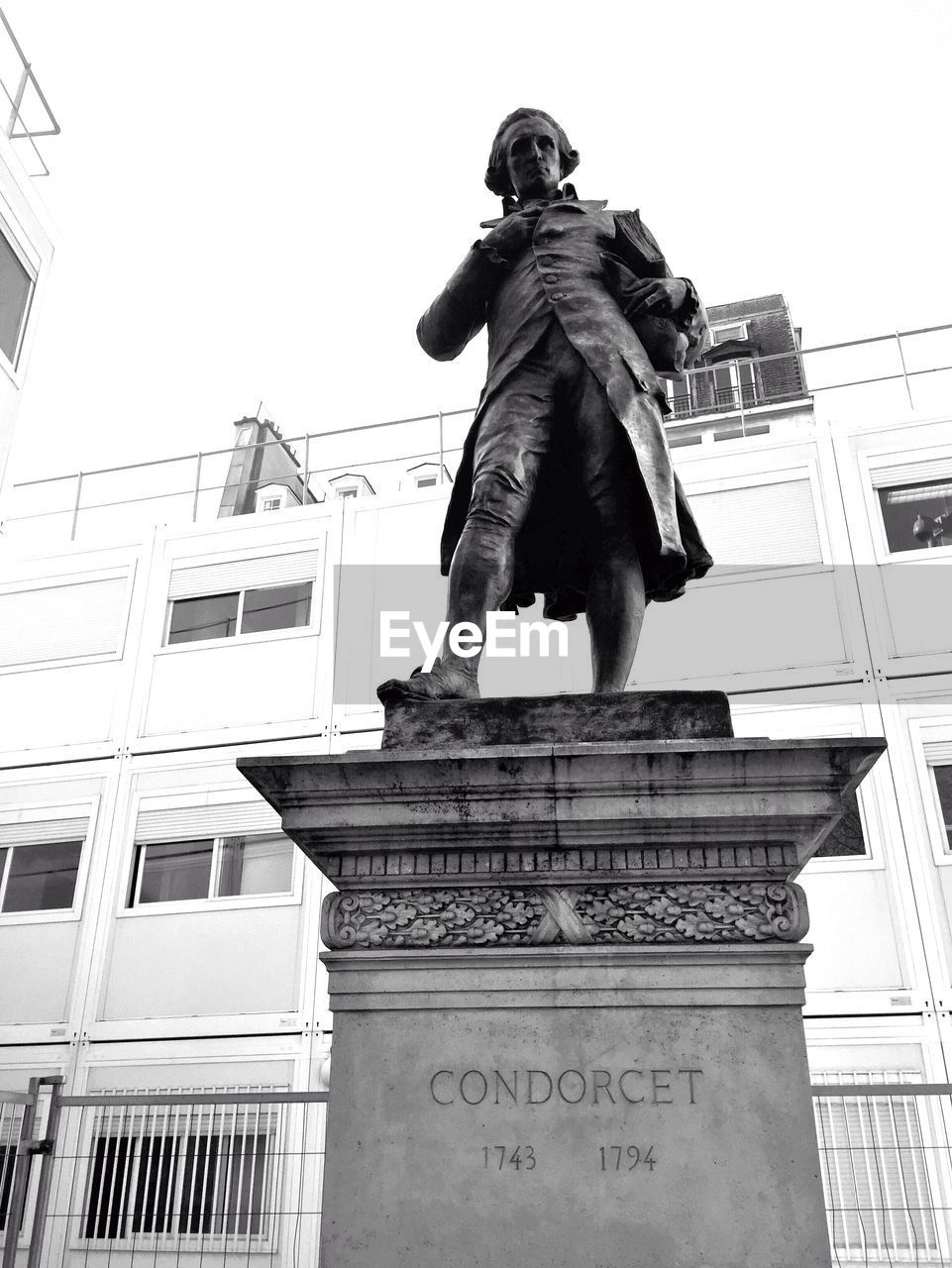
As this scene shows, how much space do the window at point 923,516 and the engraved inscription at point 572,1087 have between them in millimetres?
13410

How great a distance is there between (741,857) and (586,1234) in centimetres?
96

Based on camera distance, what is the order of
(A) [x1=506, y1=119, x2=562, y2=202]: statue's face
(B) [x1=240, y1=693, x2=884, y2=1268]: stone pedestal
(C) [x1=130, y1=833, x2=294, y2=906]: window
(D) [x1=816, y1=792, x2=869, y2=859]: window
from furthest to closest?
(C) [x1=130, y1=833, x2=294, y2=906]: window → (D) [x1=816, y1=792, x2=869, y2=859]: window → (A) [x1=506, y1=119, x2=562, y2=202]: statue's face → (B) [x1=240, y1=693, x2=884, y2=1268]: stone pedestal

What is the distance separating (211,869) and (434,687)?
12.9 meters

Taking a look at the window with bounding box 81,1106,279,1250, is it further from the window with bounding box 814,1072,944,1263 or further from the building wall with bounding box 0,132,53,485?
the building wall with bounding box 0,132,53,485

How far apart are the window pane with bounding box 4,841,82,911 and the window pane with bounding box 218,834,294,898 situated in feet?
7.48

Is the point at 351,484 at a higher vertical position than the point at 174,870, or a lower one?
higher

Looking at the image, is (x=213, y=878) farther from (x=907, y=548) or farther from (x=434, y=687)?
(x=434, y=687)

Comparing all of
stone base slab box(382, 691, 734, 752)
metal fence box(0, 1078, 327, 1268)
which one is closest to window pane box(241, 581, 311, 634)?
metal fence box(0, 1078, 327, 1268)

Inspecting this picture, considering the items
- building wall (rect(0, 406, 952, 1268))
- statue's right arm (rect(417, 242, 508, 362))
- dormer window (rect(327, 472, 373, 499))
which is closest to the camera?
statue's right arm (rect(417, 242, 508, 362))

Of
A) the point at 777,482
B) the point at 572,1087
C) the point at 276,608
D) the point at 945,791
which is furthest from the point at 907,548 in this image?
the point at 572,1087

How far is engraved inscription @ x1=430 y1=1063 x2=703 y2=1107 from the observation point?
8.90 ft

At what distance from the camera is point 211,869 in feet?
50.4

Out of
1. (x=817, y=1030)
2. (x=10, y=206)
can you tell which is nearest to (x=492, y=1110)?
(x=817, y=1030)

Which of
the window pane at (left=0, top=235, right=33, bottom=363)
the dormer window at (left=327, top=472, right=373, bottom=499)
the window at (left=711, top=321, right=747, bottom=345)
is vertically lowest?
the window pane at (left=0, top=235, right=33, bottom=363)
